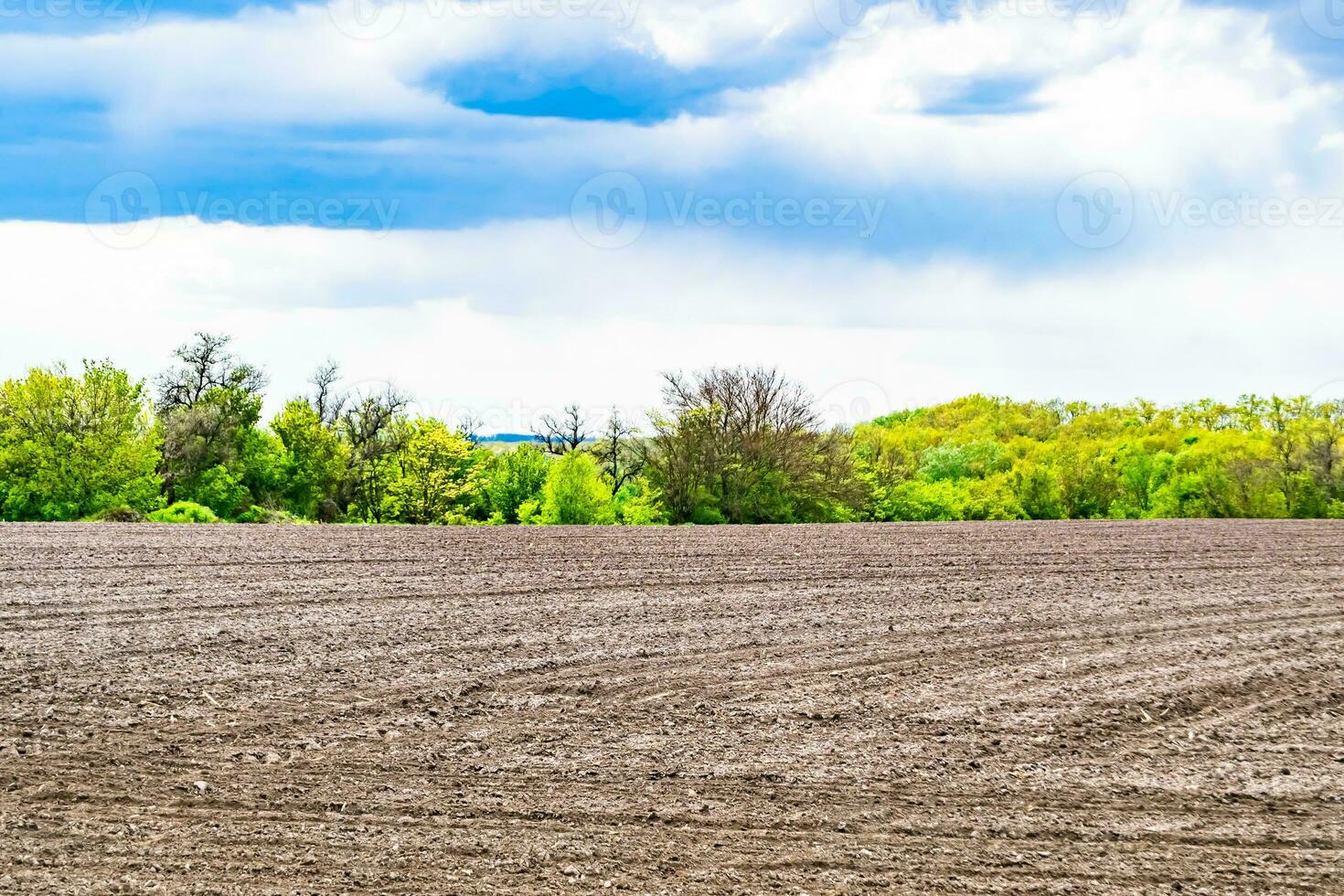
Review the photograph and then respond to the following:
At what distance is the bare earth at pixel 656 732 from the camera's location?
247 inches

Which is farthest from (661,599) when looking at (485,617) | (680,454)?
(680,454)

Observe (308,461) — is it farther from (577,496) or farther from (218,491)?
(577,496)

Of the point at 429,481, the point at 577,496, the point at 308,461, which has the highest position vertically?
the point at 308,461

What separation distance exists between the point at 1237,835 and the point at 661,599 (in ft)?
26.7

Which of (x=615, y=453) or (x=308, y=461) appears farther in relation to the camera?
Result: (x=308, y=461)

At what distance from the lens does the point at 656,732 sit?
27.9ft

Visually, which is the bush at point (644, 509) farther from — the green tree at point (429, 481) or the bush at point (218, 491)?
the bush at point (218, 491)

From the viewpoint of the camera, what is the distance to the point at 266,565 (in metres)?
16.1

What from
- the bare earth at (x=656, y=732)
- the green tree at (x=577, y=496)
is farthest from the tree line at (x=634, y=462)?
the bare earth at (x=656, y=732)

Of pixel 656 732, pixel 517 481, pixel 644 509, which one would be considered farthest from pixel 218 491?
pixel 656 732

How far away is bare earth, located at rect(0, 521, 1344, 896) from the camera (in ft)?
20.5

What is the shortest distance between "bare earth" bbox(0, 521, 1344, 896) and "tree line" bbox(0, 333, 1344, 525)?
19.9m

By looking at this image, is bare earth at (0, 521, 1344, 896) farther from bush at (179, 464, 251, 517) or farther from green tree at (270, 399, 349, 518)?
green tree at (270, 399, 349, 518)

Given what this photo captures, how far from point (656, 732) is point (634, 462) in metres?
31.0
